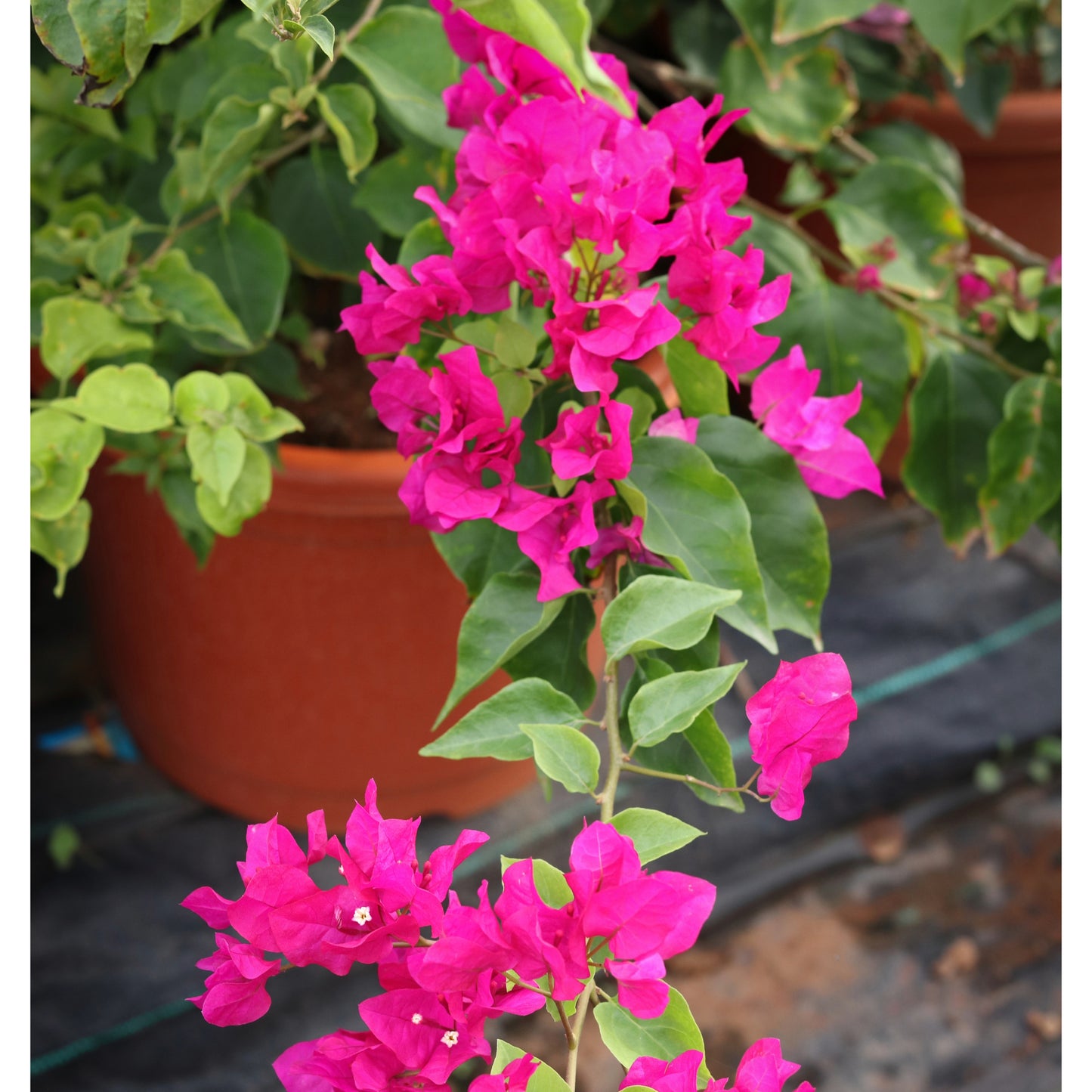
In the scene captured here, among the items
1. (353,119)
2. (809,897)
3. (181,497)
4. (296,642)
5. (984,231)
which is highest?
(353,119)

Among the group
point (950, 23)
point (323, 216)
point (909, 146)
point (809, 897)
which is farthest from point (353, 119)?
point (809, 897)

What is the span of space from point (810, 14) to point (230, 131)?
0.32 m

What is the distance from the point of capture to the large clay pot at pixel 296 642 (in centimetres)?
74

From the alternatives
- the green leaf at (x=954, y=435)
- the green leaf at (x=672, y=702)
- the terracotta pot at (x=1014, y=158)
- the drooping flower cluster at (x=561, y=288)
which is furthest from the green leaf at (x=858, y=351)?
the terracotta pot at (x=1014, y=158)

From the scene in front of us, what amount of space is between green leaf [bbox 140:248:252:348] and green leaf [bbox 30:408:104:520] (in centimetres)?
8

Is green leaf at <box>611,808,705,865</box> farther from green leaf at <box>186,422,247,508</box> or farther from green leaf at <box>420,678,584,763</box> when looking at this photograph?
green leaf at <box>186,422,247,508</box>

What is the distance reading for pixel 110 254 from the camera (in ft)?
1.79

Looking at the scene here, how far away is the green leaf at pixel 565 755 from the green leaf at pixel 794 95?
50cm

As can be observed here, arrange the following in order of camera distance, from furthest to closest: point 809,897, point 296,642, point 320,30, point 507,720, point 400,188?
1. point 809,897
2. point 296,642
3. point 400,188
4. point 507,720
5. point 320,30

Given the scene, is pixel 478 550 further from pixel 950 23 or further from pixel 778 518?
pixel 950 23

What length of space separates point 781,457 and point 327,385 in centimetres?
46

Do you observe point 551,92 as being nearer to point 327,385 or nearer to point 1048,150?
point 327,385

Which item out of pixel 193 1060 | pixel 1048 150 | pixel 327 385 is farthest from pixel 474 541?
pixel 1048 150

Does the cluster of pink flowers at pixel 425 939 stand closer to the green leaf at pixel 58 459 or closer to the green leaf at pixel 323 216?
the green leaf at pixel 58 459
